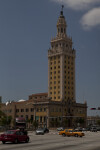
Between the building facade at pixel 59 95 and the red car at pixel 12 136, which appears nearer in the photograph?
the red car at pixel 12 136

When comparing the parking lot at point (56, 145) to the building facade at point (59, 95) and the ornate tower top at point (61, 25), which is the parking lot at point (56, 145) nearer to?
the building facade at point (59, 95)

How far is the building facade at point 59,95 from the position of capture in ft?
421

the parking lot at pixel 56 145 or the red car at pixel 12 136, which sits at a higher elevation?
the red car at pixel 12 136

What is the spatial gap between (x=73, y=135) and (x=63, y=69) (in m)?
86.1

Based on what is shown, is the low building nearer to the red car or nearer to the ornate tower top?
the ornate tower top

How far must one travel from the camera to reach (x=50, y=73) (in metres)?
140

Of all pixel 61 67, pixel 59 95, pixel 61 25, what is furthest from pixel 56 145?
pixel 61 25

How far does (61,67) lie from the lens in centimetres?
13538

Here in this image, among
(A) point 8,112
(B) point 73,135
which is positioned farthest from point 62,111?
(B) point 73,135

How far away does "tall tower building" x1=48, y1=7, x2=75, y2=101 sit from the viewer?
5325 inches

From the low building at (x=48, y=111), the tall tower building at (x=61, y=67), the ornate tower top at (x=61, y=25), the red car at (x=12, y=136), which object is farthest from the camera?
the ornate tower top at (x=61, y=25)

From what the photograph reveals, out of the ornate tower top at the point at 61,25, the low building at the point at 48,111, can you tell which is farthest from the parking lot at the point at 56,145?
the ornate tower top at the point at 61,25

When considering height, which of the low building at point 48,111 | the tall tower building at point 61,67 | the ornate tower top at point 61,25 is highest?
the ornate tower top at point 61,25

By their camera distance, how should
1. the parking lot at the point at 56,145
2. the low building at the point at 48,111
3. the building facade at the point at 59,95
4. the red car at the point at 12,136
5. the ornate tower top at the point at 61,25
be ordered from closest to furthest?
the parking lot at the point at 56,145, the red car at the point at 12,136, the low building at the point at 48,111, the building facade at the point at 59,95, the ornate tower top at the point at 61,25
